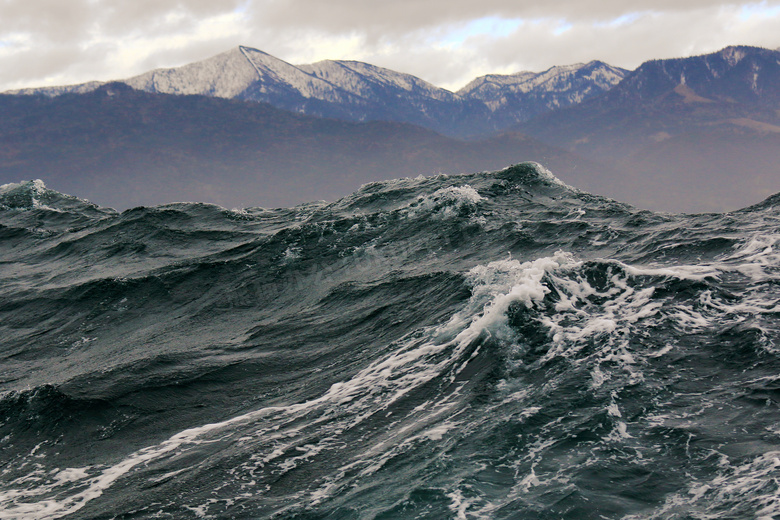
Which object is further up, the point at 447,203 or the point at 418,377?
the point at 447,203

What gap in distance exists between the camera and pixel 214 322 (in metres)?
25.5

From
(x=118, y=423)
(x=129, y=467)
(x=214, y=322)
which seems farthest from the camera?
(x=214, y=322)

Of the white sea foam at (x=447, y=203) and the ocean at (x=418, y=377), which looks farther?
the white sea foam at (x=447, y=203)

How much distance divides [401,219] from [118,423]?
67.2 ft

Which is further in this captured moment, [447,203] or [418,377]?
[447,203]

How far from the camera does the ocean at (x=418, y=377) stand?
12.7 m

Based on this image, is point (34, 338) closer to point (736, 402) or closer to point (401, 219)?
point (401, 219)

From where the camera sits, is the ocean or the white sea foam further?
the white sea foam

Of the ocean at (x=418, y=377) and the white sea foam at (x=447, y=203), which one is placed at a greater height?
the white sea foam at (x=447, y=203)

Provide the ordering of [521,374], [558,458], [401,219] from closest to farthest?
[558,458]
[521,374]
[401,219]

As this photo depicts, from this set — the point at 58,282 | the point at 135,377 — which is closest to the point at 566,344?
the point at 135,377

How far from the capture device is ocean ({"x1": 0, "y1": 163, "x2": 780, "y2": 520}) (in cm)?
1267

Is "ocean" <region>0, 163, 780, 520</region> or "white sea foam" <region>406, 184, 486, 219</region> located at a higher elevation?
"white sea foam" <region>406, 184, 486, 219</region>

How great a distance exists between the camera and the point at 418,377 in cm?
1775
